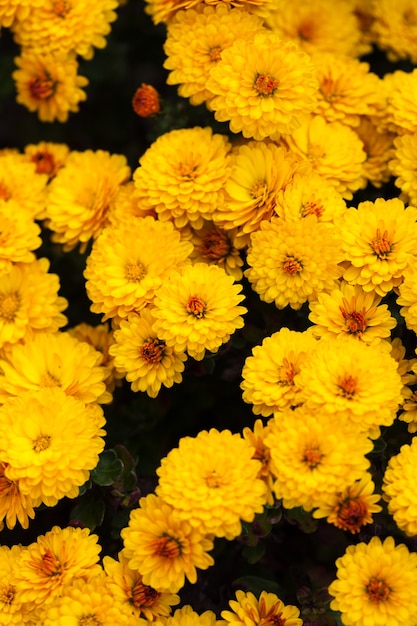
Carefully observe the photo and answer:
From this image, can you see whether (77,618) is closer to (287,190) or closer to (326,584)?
(326,584)

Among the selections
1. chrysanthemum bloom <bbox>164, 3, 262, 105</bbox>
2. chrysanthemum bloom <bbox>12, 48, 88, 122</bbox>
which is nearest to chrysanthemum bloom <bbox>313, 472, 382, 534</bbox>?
chrysanthemum bloom <bbox>164, 3, 262, 105</bbox>

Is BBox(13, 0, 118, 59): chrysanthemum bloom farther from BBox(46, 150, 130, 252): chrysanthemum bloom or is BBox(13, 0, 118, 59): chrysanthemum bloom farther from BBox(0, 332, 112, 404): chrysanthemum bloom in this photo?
BBox(0, 332, 112, 404): chrysanthemum bloom

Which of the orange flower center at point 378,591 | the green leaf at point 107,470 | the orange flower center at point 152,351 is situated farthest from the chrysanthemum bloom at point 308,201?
the orange flower center at point 378,591

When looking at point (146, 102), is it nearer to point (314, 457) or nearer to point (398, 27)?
point (398, 27)

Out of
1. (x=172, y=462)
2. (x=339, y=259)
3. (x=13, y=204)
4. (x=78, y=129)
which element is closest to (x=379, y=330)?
(x=339, y=259)

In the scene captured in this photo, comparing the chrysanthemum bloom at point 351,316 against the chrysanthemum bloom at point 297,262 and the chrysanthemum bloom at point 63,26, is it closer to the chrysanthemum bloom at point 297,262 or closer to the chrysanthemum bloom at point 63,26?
the chrysanthemum bloom at point 297,262

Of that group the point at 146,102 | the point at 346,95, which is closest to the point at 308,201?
the point at 346,95
